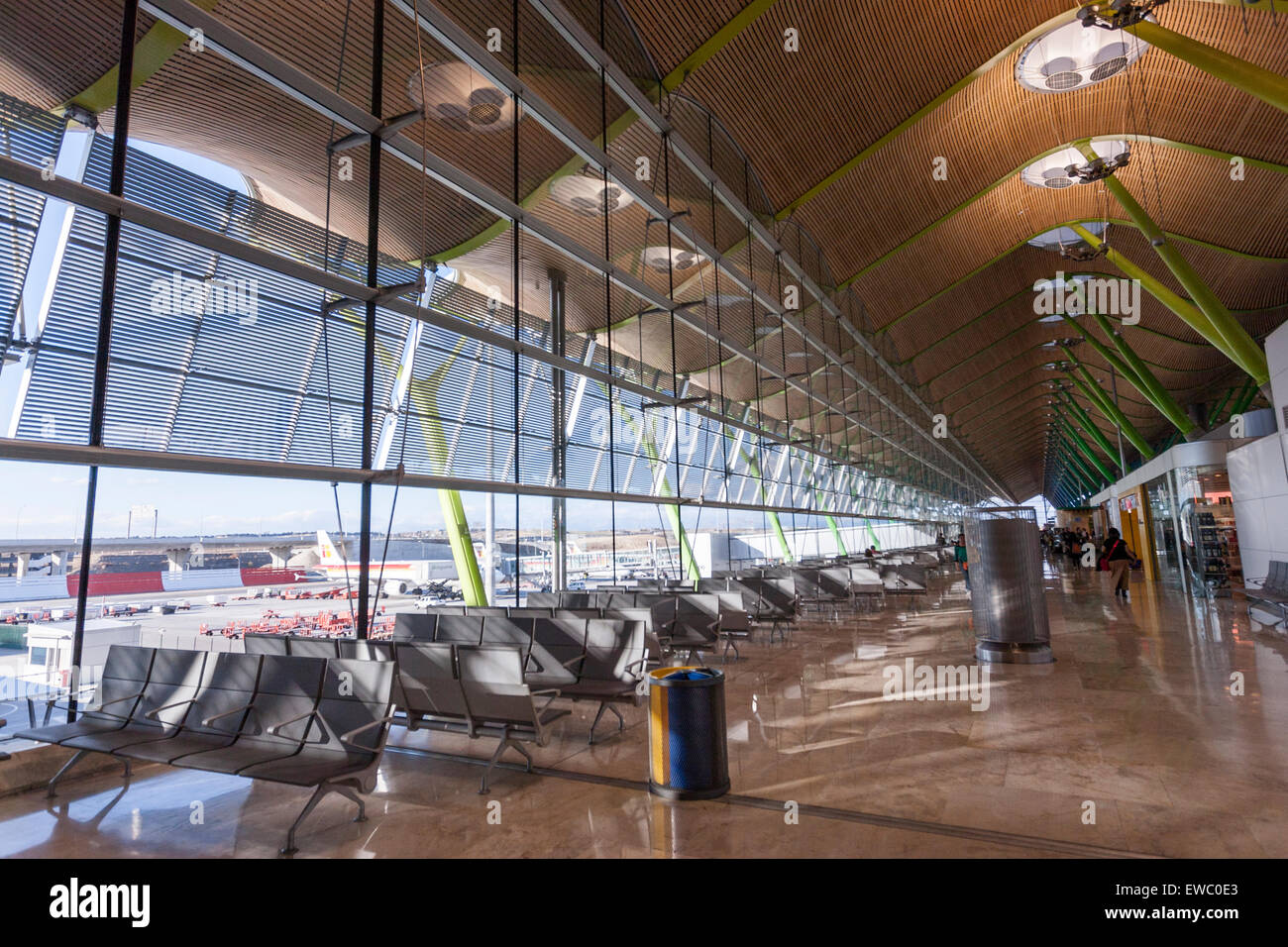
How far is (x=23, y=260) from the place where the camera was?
5.14 meters

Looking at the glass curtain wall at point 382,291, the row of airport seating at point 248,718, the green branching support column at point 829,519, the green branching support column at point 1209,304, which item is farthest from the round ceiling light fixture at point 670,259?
the green branching support column at point 1209,304

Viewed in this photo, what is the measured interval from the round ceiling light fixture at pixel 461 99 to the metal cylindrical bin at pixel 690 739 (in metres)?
7.70

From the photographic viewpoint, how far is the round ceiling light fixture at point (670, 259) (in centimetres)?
1291

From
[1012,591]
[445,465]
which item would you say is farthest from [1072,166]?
[445,465]

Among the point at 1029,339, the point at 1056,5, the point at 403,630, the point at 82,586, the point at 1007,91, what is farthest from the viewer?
the point at 1029,339

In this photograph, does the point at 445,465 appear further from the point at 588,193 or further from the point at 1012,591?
the point at 1012,591

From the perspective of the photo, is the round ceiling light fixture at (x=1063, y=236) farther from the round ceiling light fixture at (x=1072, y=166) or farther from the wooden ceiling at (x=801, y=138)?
the round ceiling light fixture at (x=1072, y=166)

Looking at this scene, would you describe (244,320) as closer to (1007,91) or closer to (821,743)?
(821,743)

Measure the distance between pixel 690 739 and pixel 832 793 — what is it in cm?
93

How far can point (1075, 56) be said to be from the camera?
1562 centimetres

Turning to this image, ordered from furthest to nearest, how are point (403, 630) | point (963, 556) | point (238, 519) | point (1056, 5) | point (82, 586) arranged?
point (963, 556)
point (1056, 5)
point (403, 630)
point (238, 519)
point (82, 586)
